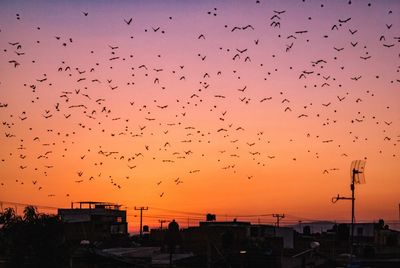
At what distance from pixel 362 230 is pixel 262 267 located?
61141 mm

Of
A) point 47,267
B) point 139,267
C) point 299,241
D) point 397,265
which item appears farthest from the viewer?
point 299,241

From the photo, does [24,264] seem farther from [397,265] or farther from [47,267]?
[397,265]

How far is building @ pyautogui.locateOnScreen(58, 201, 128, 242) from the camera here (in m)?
94.1

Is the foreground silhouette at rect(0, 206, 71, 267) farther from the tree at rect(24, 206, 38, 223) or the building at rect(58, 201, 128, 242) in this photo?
the building at rect(58, 201, 128, 242)

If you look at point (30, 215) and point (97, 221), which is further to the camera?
point (97, 221)

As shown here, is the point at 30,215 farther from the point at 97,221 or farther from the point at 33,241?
the point at 97,221

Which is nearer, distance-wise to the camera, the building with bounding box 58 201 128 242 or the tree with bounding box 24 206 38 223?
the tree with bounding box 24 206 38 223

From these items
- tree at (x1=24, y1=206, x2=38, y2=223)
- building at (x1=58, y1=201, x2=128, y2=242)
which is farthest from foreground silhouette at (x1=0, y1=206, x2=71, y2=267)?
building at (x1=58, y1=201, x2=128, y2=242)

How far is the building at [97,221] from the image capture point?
94125 millimetres

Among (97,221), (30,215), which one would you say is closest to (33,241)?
(30,215)

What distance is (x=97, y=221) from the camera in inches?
4065

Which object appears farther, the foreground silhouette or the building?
the building

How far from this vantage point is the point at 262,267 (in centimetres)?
4469

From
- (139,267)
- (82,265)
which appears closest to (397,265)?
(139,267)
